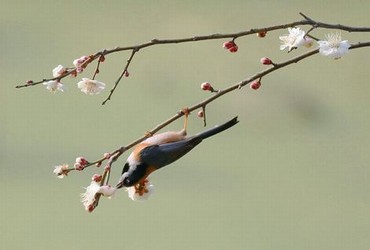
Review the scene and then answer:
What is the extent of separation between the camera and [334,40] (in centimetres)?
109

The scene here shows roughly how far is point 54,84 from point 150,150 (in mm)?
183

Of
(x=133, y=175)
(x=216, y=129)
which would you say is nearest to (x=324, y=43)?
(x=216, y=129)

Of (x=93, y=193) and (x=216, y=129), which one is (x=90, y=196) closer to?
(x=93, y=193)

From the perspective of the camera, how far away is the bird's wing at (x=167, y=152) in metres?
1.08

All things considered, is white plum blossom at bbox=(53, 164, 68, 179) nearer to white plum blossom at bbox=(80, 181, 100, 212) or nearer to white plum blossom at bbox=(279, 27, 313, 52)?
white plum blossom at bbox=(80, 181, 100, 212)

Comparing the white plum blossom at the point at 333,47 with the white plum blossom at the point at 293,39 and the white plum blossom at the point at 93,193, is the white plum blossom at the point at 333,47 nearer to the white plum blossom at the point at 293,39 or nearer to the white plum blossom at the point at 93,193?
the white plum blossom at the point at 293,39

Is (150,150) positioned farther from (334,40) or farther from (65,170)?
(334,40)

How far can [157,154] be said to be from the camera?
1081 millimetres

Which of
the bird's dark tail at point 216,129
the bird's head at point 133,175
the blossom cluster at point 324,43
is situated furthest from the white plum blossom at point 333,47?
the bird's head at point 133,175

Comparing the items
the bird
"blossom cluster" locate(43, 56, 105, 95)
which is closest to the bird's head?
the bird

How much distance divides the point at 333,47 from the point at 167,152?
0.98 feet

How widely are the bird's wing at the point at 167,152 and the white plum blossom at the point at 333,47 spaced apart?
0.23 metres

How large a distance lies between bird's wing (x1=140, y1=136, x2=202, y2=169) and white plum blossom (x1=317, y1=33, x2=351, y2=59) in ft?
0.76

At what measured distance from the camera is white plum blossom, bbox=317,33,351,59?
3.55 feet
